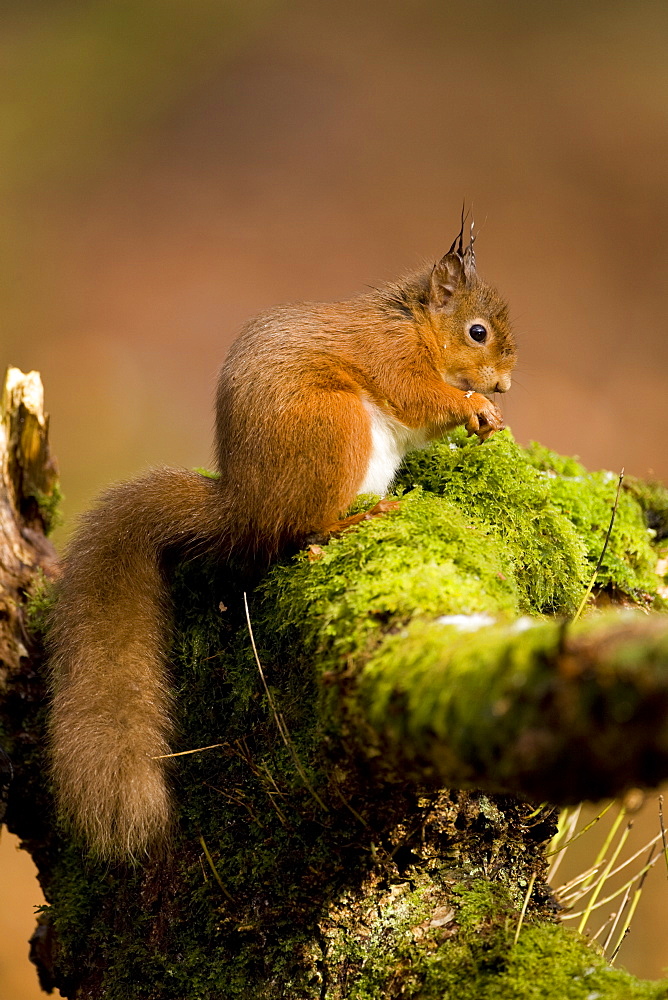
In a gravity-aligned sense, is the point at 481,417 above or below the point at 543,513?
above

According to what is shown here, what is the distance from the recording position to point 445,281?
220 cm

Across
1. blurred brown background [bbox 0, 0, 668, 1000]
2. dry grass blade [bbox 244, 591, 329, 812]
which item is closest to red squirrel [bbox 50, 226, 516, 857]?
dry grass blade [bbox 244, 591, 329, 812]

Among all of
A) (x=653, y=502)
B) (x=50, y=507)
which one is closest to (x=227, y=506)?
(x=50, y=507)

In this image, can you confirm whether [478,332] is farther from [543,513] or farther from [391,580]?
[391,580]

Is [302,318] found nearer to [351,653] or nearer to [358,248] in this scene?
[351,653]

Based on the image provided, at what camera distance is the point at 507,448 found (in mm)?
2072

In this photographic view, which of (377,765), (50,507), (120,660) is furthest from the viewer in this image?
(50,507)

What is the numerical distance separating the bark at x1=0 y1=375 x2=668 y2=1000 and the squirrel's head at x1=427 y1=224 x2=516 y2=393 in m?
0.26

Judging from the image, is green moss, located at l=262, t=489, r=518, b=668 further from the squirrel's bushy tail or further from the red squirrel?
the squirrel's bushy tail

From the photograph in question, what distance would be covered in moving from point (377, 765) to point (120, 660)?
785mm

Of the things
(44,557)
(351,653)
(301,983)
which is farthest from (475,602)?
(44,557)

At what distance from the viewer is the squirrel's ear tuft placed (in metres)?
2.18

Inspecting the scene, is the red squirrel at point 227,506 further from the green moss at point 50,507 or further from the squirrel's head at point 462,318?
the green moss at point 50,507

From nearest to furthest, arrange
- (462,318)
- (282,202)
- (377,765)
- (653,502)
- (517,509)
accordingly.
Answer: (377,765) < (517,509) < (462,318) < (653,502) < (282,202)
